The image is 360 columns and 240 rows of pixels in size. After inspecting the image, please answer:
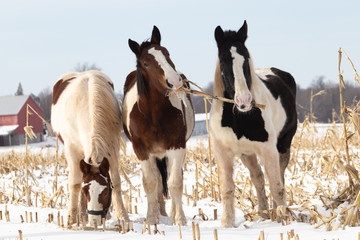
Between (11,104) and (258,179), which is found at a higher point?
(11,104)

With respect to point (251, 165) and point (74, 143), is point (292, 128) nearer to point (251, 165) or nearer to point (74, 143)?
point (251, 165)

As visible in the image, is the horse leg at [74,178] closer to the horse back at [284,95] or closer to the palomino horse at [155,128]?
the palomino horse at [155,128]

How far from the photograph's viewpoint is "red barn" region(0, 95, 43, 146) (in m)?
48.4

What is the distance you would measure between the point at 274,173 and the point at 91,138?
2110 millimetres

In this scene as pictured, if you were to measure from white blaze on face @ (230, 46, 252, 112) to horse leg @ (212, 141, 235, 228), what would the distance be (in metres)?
0.78

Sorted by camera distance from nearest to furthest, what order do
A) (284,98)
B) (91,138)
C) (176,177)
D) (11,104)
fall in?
(91,138) < (176,177) < (284,98) < (11,104)

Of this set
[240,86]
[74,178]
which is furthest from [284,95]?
[74,178]

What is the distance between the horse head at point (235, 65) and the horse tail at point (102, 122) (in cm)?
151

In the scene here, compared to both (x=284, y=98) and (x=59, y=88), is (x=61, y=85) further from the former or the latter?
Answer: (x=284, y=98)

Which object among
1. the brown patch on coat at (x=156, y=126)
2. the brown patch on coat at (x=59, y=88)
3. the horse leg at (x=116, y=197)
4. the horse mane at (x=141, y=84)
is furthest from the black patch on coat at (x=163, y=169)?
the brown patch on coat at (x=59, y=88)

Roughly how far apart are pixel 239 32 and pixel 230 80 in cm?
63

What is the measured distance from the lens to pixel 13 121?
4941 cm

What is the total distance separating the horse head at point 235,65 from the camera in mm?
3992

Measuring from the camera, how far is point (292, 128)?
19.6ft
